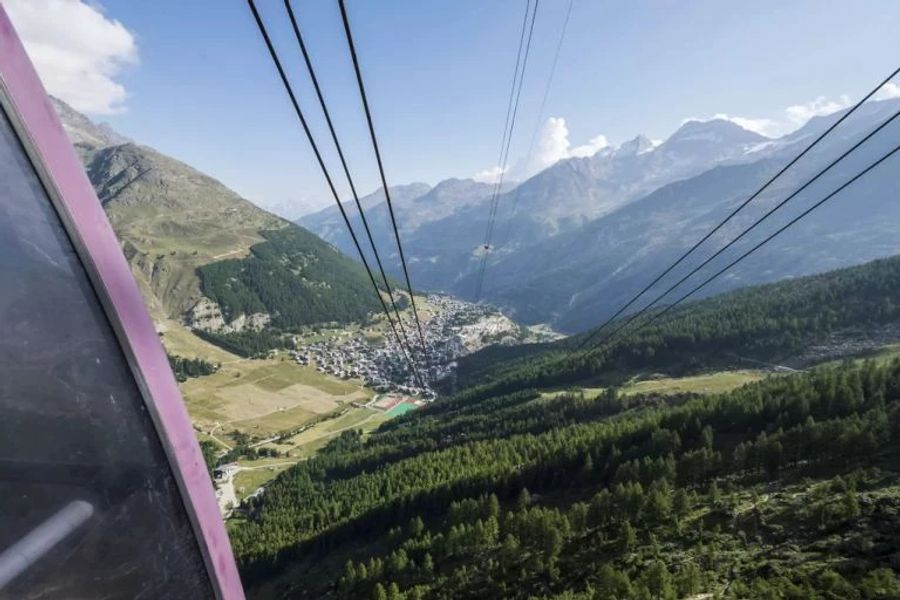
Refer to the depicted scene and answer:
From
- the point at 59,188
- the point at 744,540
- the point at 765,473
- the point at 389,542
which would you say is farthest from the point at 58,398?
the point at 389,542

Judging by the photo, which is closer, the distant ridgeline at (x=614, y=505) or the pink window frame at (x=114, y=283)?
the pink window frame at (x=114, y=283)

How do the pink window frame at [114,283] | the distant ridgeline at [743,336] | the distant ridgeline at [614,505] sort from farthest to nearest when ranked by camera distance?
the distant ridgeline at [743,336], the distant ridgeline at [614,505], the pink window frame at [114,283]

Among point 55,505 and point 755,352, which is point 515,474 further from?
point 755,352

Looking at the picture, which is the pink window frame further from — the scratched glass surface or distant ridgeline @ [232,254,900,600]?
distant ridgeline @ [232,254,900,600]

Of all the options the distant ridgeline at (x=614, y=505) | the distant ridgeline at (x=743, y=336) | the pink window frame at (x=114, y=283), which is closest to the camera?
the pink window frame at (x=114, y=283)

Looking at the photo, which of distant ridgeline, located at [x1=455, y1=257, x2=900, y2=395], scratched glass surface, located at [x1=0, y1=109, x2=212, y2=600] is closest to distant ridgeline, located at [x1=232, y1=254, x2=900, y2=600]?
distant ridgeline, located at [x1=455, y1=257, x2=900, y2=395]

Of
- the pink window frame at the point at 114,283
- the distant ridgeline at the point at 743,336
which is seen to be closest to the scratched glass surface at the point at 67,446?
the pink window frame at the point at 114,283

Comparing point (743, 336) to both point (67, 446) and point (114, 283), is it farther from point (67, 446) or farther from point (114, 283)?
point (67, 446)

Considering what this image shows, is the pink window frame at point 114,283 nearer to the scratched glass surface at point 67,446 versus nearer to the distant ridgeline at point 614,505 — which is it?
the scratched glass surface at point 67,446
